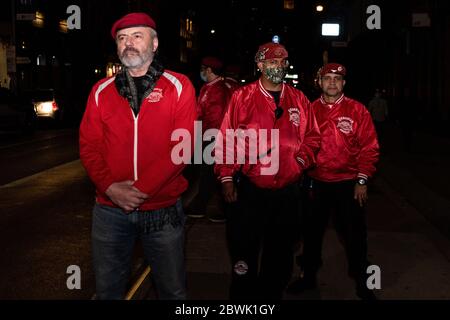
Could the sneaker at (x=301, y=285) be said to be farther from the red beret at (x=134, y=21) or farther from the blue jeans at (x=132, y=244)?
the red beret at (x=134, y=21)

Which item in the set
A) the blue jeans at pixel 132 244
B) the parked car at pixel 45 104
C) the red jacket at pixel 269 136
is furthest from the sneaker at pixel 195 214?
the parked car at pixel 45 104

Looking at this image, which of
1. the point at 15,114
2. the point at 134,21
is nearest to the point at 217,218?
the point at 134,21

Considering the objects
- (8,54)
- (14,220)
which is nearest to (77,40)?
(8,54)

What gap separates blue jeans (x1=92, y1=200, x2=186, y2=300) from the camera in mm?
3557

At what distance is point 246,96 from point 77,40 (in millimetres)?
43281

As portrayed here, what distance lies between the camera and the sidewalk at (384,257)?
18.7ft

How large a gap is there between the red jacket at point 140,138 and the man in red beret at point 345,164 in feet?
7.06

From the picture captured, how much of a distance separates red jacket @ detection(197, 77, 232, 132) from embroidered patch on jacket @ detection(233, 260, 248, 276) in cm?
367

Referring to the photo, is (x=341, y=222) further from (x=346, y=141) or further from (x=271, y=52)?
(x=271, y=52)

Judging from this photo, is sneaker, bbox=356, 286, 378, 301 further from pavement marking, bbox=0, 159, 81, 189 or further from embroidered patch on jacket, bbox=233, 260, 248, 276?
pavement marking, bbox=0, 159, 81, 189

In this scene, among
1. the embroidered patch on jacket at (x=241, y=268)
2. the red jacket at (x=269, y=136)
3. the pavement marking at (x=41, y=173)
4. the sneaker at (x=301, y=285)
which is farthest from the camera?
the pavement marking at (x=41, y=173)

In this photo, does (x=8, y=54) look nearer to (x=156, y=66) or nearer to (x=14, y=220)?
(x=14, y=220)

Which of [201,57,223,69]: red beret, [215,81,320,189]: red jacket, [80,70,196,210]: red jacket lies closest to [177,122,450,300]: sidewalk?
[215,81,320,189]: red jacket

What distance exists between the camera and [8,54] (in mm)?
31094
